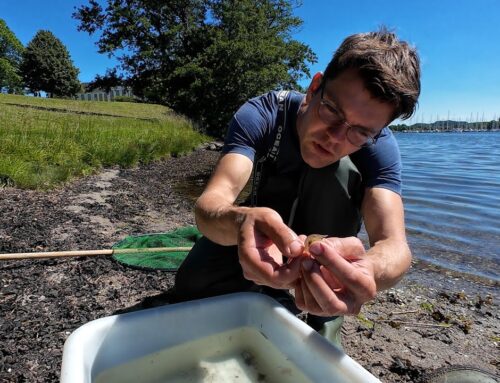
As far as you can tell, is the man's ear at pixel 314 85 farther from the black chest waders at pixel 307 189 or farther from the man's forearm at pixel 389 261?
the man's forearm at pixel 389 261

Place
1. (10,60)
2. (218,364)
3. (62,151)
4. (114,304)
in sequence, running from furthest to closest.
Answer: (10,60), (62,151), (114,304), (218,364)

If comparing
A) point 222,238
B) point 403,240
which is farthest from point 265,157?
point 403,240

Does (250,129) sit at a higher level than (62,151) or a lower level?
higher

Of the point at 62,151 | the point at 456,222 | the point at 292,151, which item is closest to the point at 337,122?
the point at 292,151

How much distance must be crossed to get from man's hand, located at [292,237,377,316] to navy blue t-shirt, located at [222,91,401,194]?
886 mm

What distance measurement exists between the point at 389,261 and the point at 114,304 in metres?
1.82

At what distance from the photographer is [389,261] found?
1.57 metres

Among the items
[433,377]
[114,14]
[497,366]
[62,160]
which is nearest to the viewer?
[433,377]

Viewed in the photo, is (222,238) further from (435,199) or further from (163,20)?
(163,20)

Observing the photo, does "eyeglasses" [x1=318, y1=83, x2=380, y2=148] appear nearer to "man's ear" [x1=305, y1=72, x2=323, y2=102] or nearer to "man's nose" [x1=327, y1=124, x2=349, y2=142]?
"man's nose" [x1=327, y1=124, x2=349, y2=142]

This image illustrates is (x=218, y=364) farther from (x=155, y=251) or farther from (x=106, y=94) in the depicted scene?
(x=106, y=94)

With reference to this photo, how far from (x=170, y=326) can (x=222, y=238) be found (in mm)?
423

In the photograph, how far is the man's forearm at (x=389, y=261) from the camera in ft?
4.95

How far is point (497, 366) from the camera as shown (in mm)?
2359
